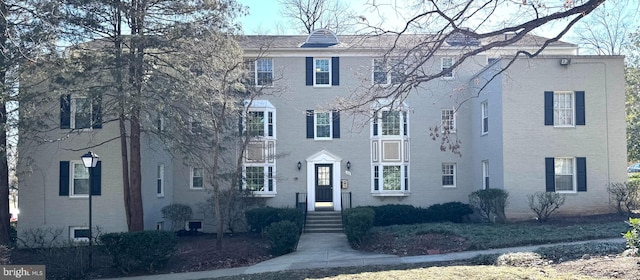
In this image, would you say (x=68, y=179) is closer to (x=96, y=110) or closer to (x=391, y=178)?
(x=96, y=110)

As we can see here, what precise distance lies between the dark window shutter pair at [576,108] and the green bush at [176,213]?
14.3 meters

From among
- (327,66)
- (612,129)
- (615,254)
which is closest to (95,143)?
(327,66)

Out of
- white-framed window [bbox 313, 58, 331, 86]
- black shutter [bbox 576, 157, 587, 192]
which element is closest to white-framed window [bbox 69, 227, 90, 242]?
white-framed window [bbox 313, 58, 331, 86]

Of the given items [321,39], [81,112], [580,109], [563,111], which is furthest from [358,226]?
[321,39]

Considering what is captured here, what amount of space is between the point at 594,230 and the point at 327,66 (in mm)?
12800

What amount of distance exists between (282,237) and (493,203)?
8314 mm

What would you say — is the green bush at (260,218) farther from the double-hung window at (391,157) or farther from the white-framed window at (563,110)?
the white-framed window at (563,110)

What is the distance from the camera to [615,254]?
11.3 m

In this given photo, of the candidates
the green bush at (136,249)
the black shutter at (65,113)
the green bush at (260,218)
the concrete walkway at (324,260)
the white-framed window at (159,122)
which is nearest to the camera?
the concrete walkway at (324,260)

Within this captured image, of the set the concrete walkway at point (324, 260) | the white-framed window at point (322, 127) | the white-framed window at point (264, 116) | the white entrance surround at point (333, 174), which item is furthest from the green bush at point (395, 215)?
the white-framed window at point (264, 116)

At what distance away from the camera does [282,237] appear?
1655cm

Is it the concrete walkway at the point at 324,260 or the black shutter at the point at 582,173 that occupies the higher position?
the black shutter at the point at 582,173

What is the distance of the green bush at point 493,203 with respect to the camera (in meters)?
20.0

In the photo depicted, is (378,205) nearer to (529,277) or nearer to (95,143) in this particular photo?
(95,143)
